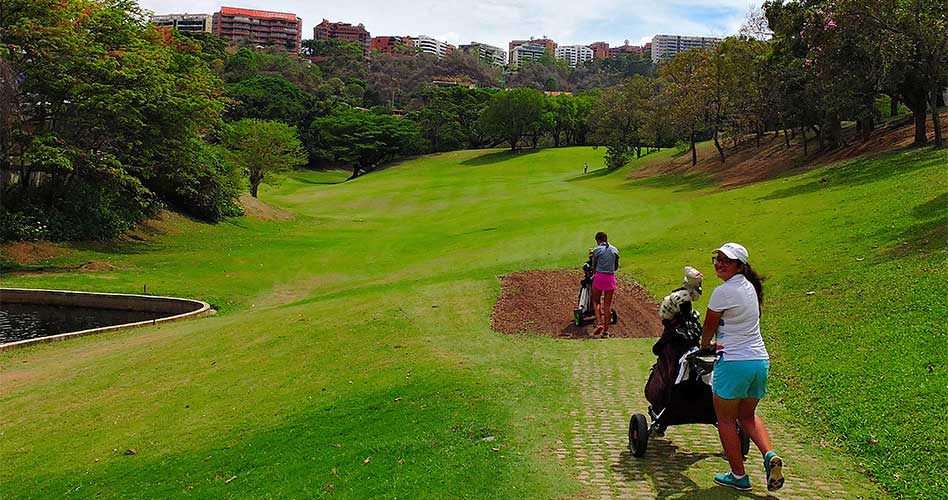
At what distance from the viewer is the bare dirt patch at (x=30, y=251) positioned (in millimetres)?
→ 27047

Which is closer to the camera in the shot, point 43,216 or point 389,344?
point 389,344

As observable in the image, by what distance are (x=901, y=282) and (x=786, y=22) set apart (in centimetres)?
3025

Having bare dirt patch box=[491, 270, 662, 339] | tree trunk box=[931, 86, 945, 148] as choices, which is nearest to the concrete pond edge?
bare dirt patch box=[491, 270, 662, 339]

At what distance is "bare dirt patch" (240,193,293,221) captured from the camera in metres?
46.2

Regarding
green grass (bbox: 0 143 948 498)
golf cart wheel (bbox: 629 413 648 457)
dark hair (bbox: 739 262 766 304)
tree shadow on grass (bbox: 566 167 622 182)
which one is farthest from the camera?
tree shadow on grass (bbox: 566 167 622 182)

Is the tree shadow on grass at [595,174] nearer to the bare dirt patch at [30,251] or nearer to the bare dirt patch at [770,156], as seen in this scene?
the bare dirt patch at [770,156]

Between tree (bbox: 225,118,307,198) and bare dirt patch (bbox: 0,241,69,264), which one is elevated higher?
tree (bbox: 225,118,307,198)

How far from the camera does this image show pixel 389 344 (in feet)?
45.1

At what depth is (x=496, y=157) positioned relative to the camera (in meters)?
97.7

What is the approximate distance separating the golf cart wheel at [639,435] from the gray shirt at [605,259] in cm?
709

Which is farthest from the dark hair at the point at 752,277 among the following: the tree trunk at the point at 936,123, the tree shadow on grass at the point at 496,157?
the tree shadow on grass at the point at 496,157

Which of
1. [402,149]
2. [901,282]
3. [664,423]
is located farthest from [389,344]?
[402,149]

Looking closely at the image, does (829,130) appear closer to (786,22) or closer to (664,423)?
(786,22)

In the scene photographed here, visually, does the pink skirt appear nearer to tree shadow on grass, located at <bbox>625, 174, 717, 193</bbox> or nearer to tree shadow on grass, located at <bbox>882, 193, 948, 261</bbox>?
tree shadow on grass, located at <bbox>882, 193, 948, 261</bbox>
